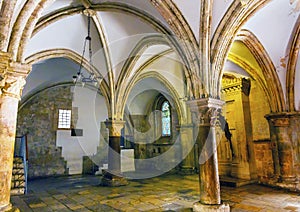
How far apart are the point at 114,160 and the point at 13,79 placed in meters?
5.10

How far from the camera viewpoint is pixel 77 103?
1188cm

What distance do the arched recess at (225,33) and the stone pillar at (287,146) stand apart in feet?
10.3

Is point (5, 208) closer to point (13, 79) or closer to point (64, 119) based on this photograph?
point (13, 79)

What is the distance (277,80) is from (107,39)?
5067mm

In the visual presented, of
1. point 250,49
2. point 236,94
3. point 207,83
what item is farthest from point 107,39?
point 236,94

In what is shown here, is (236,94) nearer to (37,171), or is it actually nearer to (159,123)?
(159,123)

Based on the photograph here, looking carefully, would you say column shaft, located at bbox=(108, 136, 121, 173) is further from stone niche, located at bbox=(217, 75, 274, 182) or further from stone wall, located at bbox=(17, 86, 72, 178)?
stone wall, located at bbox=(17, 86, 72, 178)

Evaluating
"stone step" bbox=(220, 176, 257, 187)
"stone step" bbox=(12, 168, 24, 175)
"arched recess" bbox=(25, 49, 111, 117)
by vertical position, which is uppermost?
"arched recess" bbox=(25, 49, 111, 117)

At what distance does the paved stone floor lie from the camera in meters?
4.64

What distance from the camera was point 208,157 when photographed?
4.16 metres

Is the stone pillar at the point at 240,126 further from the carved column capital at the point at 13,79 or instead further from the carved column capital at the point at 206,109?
the carved column capital at the point at 13,79

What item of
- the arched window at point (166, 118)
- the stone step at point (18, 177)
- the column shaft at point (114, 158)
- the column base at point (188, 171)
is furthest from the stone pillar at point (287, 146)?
the stone step at point (18, 177)

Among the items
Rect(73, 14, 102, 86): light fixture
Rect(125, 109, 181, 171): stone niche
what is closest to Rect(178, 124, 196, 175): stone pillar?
Rect(125, 109, 181, 171): stone niche

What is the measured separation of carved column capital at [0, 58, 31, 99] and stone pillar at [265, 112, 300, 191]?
6.42 m
